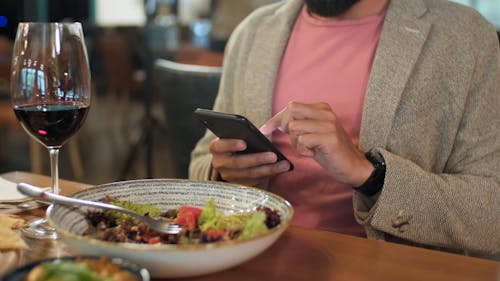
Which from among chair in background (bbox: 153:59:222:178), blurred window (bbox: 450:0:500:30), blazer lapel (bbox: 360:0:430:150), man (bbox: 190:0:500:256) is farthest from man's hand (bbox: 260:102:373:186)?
blurred window (bbox: 450:0:500:30)

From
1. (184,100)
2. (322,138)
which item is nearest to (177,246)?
(322,138)

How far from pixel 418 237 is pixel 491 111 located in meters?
0.30

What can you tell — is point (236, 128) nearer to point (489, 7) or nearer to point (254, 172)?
point (254, 172)

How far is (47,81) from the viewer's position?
2.81ft

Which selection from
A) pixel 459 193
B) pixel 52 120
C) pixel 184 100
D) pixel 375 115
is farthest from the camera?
pixel 184 100

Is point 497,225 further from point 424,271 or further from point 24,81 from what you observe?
point 24,81

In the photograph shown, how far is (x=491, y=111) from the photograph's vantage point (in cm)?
118

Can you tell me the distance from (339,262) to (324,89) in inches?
24.3

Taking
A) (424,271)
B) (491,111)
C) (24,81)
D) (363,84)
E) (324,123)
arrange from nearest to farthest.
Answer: (424,271), (24,81), (324,123), (491,111), (363,84)

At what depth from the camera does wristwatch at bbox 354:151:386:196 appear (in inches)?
41.7

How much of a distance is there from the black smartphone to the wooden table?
0.61 feet

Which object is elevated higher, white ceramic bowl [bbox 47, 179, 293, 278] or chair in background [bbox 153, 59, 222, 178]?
white ceramic bowl [bbox 47, 179, 293, 278]

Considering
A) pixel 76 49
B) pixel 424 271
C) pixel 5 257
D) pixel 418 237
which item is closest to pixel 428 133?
pixel 418 237

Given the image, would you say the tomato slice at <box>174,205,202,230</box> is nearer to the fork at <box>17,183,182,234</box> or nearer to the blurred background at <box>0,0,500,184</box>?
the fork at <box>17,183,182,234</box>
